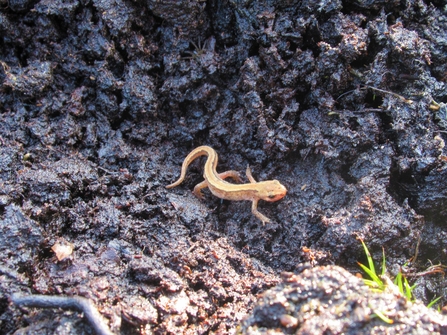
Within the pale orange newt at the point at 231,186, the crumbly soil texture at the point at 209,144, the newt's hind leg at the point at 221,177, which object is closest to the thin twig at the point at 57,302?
the crumbly soil texture at the point at 209,144

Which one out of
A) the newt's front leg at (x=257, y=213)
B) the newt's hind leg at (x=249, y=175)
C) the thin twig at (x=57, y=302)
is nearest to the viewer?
the thin twig at (x=57, y=302)

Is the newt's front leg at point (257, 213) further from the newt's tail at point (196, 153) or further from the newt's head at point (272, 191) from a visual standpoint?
the newt's tail at point (196, 153)

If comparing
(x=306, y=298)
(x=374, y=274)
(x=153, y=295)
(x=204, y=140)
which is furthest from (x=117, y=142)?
(x=374, y=274)

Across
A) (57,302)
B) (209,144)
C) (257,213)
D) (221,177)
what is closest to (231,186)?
(221,177)

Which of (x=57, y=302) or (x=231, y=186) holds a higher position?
(x=231, y=186)

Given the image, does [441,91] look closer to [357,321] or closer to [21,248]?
[357,321]

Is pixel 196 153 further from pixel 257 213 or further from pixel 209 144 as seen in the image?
pixel 257 213

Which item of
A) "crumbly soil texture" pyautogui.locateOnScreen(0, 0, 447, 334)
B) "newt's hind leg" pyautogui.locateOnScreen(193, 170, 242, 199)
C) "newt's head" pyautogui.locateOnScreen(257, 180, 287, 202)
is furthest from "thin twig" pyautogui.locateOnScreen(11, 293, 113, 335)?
"newt's head" pyautogui.locateOnScreen(257, 180, 287, 202)
